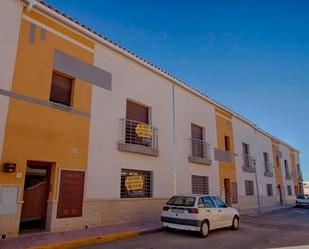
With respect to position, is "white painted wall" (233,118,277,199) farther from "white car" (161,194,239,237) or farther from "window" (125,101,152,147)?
"white car" (161,194,239,237)

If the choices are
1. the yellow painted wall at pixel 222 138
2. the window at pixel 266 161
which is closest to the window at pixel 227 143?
the yellow painted wall at pixel 222 138

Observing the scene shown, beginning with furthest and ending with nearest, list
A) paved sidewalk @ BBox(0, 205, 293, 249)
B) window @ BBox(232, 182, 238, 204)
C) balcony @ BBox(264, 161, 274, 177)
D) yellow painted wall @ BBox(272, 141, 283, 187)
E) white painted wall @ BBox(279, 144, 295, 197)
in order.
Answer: white painted wall @ BBox(279, 144, 295, 197) → yellow painted wall @ BBox(272, 141, 283, 187) → balcony @ BBox(264, 161, 274, 177) → window @ BBox(232, 182, 238, 204) → paved sidewalk @ BBox(0, 205, 293, 249)

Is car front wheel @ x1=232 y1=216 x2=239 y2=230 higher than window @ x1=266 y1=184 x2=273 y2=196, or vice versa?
window @ x1=266 y1=184 x2=273 y2=196

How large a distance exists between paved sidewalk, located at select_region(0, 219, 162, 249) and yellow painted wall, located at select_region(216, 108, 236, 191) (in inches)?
374

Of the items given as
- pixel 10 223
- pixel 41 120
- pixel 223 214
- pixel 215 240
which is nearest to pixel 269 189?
pixel 223 214

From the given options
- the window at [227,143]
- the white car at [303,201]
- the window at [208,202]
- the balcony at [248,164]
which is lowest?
the white car at [303,201]

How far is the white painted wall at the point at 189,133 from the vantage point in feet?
48.4

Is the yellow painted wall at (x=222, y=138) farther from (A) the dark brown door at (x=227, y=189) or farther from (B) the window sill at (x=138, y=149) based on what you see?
(B) the window sill at (x=138, y=149)

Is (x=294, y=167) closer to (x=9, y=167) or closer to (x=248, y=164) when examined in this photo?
(x=248, y=164)

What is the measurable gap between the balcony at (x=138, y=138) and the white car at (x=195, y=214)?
3.06m

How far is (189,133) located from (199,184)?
3.16 meters

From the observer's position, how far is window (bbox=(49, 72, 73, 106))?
9755mm

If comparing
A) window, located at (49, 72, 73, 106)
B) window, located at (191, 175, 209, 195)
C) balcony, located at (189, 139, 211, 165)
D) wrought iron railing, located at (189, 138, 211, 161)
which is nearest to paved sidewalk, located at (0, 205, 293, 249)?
window, located at (49, 72, 73, 106)

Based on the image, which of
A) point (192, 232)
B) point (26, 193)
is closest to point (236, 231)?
point (192, 232)
